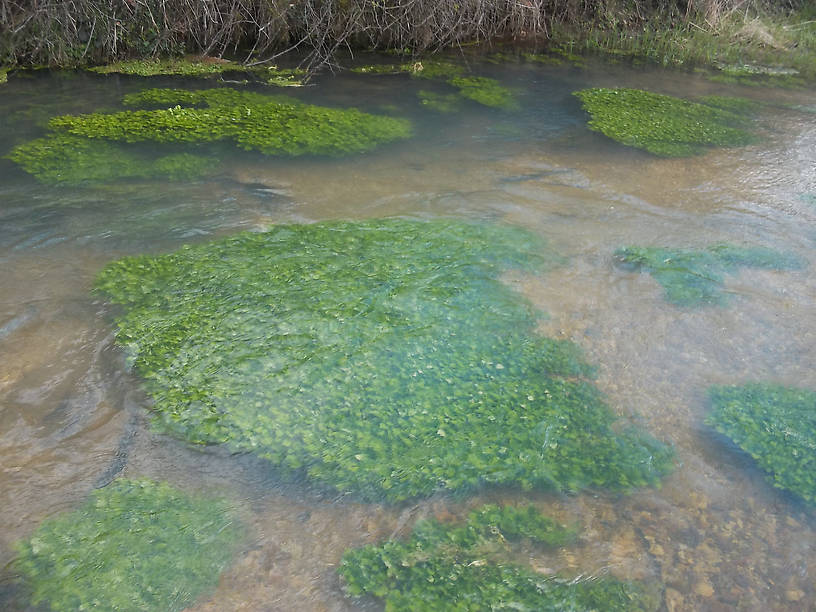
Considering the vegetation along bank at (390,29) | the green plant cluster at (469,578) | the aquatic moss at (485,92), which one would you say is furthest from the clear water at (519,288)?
the vegetation along bank at (390,29)

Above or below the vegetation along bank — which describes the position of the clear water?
below

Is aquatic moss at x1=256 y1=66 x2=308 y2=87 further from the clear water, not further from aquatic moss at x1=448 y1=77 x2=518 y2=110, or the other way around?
aquatic moss at x1=448 y1=77 x2=518 y2=110

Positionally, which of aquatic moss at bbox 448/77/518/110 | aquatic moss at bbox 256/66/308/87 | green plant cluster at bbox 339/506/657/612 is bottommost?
green plant cluster at bbox 339/506/657/612

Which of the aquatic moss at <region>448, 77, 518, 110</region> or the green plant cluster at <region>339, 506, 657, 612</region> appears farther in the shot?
the aquatic moss at <region>448, 77, 518, 110</region>

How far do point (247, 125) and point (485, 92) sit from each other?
2.82 metres

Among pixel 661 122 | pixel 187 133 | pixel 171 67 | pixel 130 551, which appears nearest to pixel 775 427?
pixel 130 551

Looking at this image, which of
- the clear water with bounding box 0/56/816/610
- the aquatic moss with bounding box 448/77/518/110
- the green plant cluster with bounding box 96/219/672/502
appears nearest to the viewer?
the clear water with bounding box 0/56/816/610

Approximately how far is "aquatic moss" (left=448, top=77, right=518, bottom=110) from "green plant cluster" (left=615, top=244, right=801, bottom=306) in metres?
3.20

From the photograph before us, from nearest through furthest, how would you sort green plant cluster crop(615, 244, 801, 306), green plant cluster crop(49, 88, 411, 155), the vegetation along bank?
green plant cluster crop(615, 244, 801, 306) < green plant cluster crop(49, 88, 411, 155) < the vegetation along bank

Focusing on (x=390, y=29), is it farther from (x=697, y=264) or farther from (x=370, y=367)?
(x=370, y=367)

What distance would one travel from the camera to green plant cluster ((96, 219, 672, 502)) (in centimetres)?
320

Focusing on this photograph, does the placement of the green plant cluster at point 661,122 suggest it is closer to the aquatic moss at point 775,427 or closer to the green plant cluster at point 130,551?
the aquatic moss at point 775,427

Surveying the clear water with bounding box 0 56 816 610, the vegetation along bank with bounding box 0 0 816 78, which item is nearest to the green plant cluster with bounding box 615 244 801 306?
the clear water with bounding box 0 56 816 610

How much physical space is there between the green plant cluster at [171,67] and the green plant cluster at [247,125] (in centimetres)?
74
